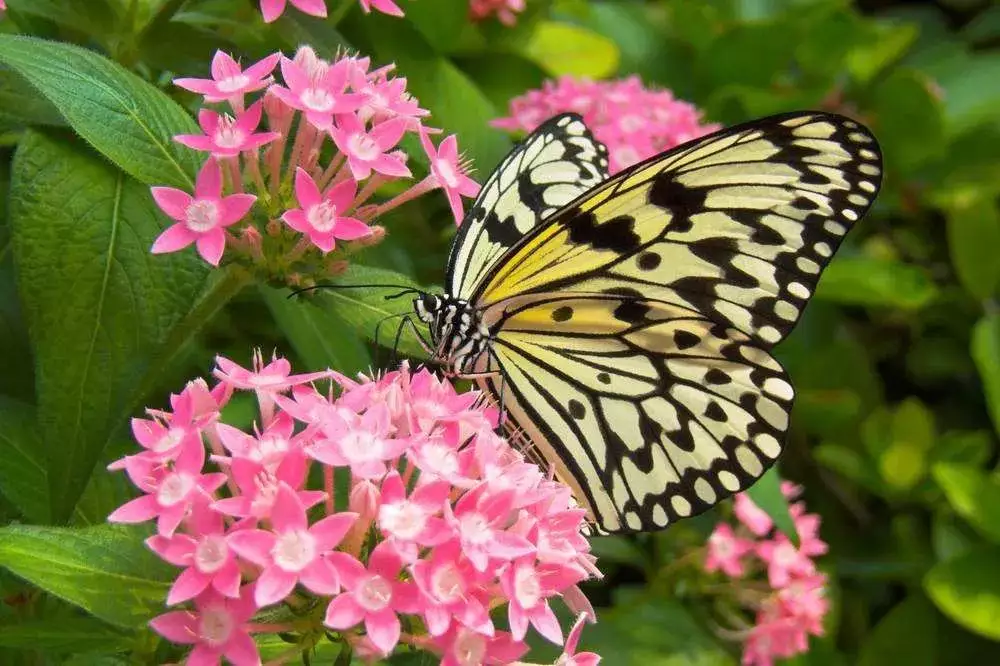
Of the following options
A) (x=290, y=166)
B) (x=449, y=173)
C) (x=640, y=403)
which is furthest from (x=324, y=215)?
(x=640, y=403)

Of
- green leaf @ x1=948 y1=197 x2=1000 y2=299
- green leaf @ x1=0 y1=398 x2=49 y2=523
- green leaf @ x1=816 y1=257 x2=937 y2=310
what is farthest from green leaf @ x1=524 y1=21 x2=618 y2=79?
green leaf @ x1=0 y1=398 x2=49 y2=523

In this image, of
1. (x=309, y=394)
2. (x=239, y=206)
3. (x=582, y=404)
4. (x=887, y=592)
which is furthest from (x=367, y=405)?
(x=887, y=592)

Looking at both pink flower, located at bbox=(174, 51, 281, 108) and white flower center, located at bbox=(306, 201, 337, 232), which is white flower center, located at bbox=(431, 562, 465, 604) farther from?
pink flower, located at bbox=(174, 51, 281, 108)

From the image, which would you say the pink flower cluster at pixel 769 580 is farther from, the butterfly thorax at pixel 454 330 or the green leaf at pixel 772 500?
the butterfly thorax at pixel 454 330

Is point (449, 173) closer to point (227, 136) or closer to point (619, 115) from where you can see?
point (227, 136)

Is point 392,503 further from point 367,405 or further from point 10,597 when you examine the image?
point 10,597

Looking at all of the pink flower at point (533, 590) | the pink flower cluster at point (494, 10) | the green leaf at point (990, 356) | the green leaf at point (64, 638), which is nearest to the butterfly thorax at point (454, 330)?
the pink flower at point (533, 590)
